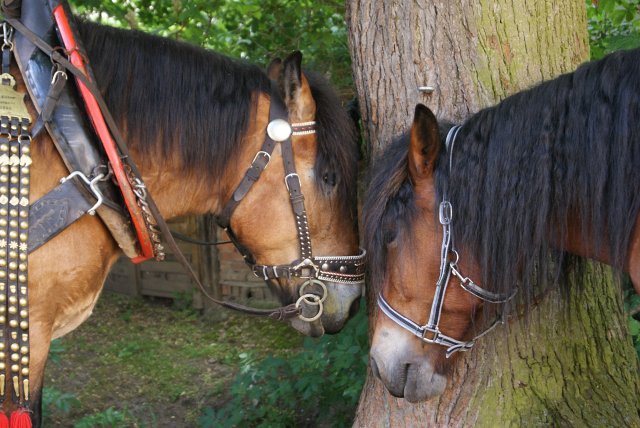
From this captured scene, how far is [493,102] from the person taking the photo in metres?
2.22

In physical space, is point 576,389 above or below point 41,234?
below

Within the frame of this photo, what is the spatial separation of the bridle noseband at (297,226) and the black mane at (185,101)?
0.28ft

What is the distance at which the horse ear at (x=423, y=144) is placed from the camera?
1776mm

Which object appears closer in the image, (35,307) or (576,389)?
(35,307)

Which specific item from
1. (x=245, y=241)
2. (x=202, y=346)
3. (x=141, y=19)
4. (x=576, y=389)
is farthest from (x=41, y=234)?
(x=202, y=346)

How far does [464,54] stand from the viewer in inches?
87.8

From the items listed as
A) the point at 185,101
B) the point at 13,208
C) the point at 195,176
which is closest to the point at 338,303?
the point at 195,176

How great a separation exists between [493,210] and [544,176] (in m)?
0.16

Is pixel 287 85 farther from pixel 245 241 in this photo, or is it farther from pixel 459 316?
pixel 459 316

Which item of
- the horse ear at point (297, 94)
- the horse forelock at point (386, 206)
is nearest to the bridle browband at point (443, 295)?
the horse forelock at point (386, 206)

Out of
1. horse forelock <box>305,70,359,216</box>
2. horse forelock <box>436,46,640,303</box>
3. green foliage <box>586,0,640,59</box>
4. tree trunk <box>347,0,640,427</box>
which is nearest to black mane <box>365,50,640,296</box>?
Result: horse forelock <box>436,46,640,303</box>

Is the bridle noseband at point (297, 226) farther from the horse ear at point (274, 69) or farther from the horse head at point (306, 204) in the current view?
the horse ear at point (274, 69)

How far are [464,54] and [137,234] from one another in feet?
4.18

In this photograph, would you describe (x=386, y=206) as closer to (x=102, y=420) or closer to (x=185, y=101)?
(x=185, y=101)
